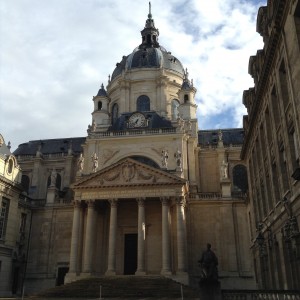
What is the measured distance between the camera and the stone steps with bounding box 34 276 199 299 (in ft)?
90.5

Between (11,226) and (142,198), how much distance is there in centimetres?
1395

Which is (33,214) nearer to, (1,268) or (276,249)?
(1,268)

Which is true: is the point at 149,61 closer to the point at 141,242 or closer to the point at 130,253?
the point at 130,253

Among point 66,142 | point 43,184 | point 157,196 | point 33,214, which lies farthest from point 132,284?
point 66,142

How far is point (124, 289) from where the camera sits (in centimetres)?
2934

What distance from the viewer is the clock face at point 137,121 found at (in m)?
45.2

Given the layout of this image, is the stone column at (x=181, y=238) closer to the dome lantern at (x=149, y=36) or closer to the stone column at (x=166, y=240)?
the stone column at (x=166, y=240)

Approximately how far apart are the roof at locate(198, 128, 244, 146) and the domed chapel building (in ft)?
0.51

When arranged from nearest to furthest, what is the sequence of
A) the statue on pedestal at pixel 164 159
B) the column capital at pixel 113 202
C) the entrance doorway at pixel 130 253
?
the column capital at pixel 113 202, the entrance doorway at pixel 130 253, the statue on pedestal at pixel 164 159

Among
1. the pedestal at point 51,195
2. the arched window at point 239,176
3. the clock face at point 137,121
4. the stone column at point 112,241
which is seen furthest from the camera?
the arched window at point 239,176

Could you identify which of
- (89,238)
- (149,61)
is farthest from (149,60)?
(89,238)

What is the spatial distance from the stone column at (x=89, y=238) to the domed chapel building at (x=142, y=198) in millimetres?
94

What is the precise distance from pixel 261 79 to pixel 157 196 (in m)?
17.4

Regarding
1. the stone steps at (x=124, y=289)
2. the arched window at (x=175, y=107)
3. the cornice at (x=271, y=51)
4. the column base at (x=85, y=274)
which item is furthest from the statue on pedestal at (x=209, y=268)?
the arched window at (x=175, y=107)
